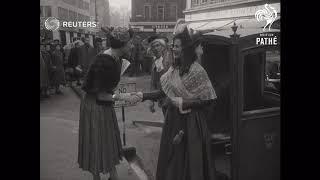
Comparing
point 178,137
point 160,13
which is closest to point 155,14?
point 160,13

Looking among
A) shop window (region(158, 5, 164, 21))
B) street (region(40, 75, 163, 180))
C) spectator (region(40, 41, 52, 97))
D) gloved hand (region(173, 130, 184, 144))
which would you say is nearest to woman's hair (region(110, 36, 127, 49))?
street (region(40, 75, 163, 180))

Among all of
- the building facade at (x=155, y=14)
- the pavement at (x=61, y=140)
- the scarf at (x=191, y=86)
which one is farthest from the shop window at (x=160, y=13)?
the pavement at (x=61, y=140)

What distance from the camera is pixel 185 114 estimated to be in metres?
3.89

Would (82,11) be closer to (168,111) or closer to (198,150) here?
(168,111)

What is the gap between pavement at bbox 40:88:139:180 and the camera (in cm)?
392

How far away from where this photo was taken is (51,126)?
3916 mm

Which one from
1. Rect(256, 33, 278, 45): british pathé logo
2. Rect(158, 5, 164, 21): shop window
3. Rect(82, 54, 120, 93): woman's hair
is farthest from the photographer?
Rect(158, 5, 164, 21): shop window

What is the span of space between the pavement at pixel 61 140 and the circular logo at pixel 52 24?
20.8 inches

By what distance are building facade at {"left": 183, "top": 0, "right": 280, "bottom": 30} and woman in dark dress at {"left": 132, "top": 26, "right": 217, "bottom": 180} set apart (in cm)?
22

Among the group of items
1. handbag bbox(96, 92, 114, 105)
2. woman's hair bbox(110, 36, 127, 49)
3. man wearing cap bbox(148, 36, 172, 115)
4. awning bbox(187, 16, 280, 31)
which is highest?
awning bbox(187, 16, 280, 31)

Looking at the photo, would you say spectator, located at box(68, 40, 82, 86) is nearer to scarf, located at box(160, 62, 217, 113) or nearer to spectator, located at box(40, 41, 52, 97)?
spectator, located at box(40, 41, 52, 97)

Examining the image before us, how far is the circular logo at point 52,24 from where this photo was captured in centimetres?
392

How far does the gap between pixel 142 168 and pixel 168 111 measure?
1.77ft
